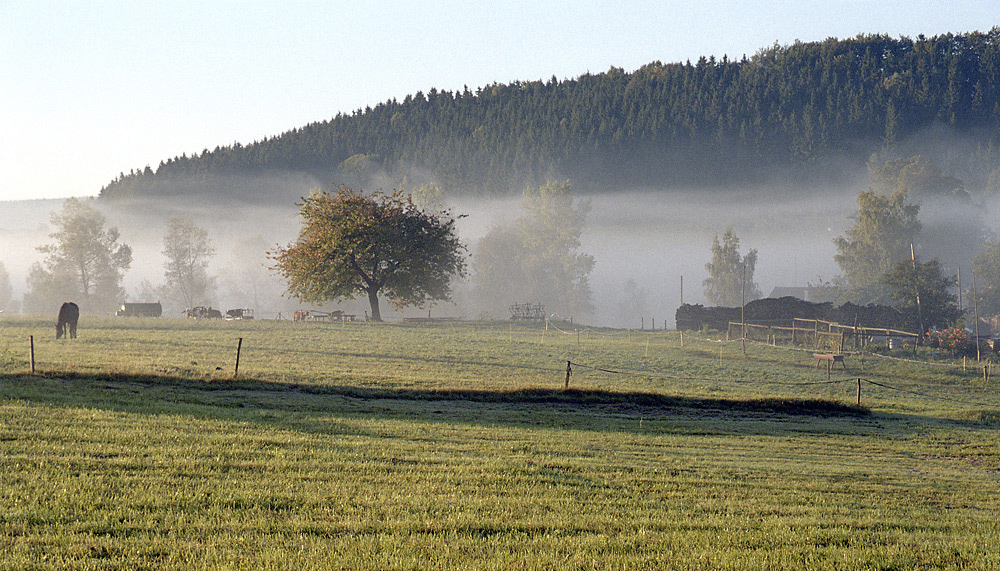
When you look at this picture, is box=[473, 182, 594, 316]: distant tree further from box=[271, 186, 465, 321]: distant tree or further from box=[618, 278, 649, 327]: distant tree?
box=[618, 278, 649, 327]: distant tree

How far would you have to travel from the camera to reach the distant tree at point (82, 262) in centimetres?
10131

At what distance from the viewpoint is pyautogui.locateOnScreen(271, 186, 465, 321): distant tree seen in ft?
196

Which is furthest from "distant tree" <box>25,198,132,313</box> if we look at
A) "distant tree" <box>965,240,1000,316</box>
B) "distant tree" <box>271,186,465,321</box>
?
"distant tree" <box>965,240,1000,316</box>

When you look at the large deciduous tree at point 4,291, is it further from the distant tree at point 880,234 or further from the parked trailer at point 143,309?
the distant tree at point 880,234

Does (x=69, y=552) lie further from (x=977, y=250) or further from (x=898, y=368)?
(x=977, y=250)

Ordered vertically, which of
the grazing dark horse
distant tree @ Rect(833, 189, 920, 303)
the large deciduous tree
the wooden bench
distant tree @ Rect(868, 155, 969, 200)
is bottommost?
the wooden bench

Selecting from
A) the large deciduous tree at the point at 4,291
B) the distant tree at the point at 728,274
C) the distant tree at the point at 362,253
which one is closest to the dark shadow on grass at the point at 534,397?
the distant tree at the point at 362,253

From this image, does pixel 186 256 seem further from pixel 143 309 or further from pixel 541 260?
pixel 541 260

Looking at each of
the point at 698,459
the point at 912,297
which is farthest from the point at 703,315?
the point at 698,459

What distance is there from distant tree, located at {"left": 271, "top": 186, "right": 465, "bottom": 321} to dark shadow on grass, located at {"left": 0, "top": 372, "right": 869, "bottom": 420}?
126 feet

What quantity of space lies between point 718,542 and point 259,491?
17.1 ft

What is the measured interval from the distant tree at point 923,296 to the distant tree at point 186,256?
311 feet

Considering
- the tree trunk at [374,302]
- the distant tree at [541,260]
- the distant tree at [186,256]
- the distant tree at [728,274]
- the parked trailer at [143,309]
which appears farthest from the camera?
the distant tree at [541,260]

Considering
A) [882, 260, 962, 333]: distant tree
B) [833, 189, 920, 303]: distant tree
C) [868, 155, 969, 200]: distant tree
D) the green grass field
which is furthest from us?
[868, 155, 969, 200]: distant tree
